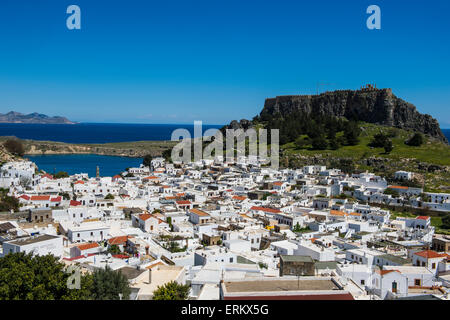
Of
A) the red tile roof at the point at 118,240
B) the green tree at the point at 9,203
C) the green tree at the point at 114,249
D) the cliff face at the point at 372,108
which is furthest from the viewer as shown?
the cliff face at the point at 372,108

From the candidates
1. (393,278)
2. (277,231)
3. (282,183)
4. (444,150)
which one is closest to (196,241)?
(277,231)

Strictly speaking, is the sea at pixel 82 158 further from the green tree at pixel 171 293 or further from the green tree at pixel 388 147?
the green tree at pixel 171 293

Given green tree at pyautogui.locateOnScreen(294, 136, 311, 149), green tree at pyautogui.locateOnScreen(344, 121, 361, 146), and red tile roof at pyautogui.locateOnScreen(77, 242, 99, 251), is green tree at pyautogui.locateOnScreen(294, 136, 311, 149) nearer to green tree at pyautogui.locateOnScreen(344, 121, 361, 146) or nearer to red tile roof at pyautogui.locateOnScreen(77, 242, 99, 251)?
green tree at pyautogui.locateOnScreen(344, 121, 361, 146)

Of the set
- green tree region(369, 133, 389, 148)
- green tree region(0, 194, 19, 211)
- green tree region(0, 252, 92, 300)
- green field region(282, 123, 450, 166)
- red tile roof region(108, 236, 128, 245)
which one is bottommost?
red tile roof region(108, 236, 128, 245)

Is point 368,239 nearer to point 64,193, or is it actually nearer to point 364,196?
point 364,196

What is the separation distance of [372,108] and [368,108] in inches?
24.4

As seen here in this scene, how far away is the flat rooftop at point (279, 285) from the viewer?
21.2ft

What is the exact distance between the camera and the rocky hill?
1996 inches

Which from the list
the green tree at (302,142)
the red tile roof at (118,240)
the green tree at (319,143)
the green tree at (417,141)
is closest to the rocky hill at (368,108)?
the green tree at (302,142)

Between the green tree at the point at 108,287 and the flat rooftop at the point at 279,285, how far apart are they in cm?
269

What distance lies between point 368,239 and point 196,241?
820cm

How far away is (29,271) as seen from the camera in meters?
7.61

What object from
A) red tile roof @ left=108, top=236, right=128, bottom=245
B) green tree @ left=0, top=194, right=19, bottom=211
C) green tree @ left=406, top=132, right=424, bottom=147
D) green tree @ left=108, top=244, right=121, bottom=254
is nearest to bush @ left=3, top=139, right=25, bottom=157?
green tree @ left=0, top=194, right=19, bottom=211

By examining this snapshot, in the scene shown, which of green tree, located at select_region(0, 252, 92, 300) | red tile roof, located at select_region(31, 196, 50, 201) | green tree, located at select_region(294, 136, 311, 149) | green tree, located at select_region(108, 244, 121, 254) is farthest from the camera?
green tree, located at select_region(294, 136, 311, 149)
